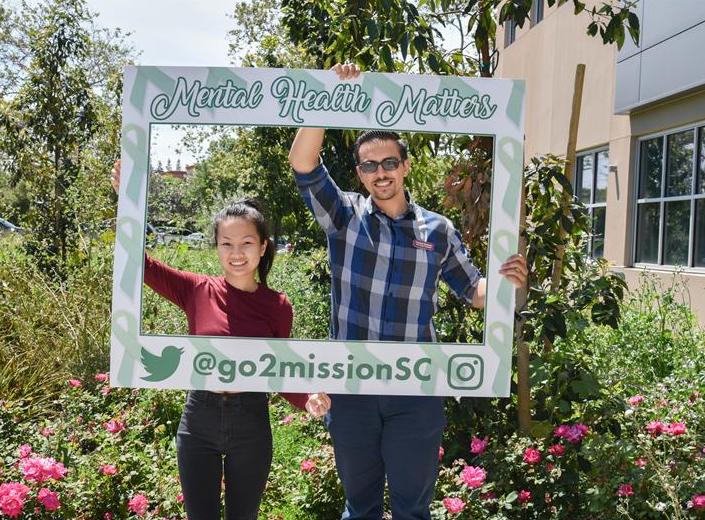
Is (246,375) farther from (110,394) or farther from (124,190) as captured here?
(110,394)

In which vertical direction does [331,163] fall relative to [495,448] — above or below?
above

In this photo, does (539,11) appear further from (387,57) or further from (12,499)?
(12,499)

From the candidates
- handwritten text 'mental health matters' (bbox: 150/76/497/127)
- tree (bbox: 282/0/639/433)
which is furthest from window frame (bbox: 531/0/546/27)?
handwritten text 'mental health matters' (bbox: 150/76/497/127)

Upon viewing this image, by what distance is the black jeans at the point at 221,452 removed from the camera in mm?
2316

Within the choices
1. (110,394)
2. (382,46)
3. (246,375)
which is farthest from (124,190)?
(110,394)

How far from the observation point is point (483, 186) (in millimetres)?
3217

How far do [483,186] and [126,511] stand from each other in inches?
89.2

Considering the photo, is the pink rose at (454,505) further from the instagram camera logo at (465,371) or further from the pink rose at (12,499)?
the pink rose at (12,499)

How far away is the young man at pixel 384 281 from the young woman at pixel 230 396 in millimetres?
197

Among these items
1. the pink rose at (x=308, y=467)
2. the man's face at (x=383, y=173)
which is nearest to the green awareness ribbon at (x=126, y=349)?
the man's face at (x=383, y=173)

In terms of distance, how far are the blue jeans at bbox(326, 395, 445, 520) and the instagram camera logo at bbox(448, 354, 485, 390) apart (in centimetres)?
11

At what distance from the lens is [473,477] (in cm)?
302

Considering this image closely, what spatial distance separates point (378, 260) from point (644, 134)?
892cm

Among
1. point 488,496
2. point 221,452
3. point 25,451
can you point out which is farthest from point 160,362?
point 488,496
